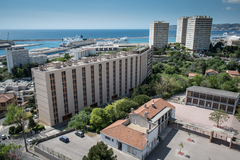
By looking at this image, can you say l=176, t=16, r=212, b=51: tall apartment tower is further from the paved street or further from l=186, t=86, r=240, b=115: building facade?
the paved street

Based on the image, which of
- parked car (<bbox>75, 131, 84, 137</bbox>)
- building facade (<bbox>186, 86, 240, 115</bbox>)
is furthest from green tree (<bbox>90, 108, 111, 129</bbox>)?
building facade (<bbox>186, 86, 240, 115</bbox>)

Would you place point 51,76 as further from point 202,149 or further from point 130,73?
point 202,149

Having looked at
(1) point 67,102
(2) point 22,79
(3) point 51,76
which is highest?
(3) point 51,76

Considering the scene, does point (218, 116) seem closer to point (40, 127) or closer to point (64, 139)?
point (64, 139)

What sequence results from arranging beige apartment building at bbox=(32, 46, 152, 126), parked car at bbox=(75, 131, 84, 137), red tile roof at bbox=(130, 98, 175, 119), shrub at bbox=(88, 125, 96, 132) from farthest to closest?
beige apartment building at bbox=(32, 46, 152, 126) → shrub at bbox=(88, 125, 96, 132) → red tile roof at bbox=(130, 98, 175, 119) → parked car at bbox=(75, 131, 84, 137)

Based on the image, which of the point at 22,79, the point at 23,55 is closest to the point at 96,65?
the point at 22,79

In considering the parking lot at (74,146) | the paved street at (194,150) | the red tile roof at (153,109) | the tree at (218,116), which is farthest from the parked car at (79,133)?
the tree at (218,116)
